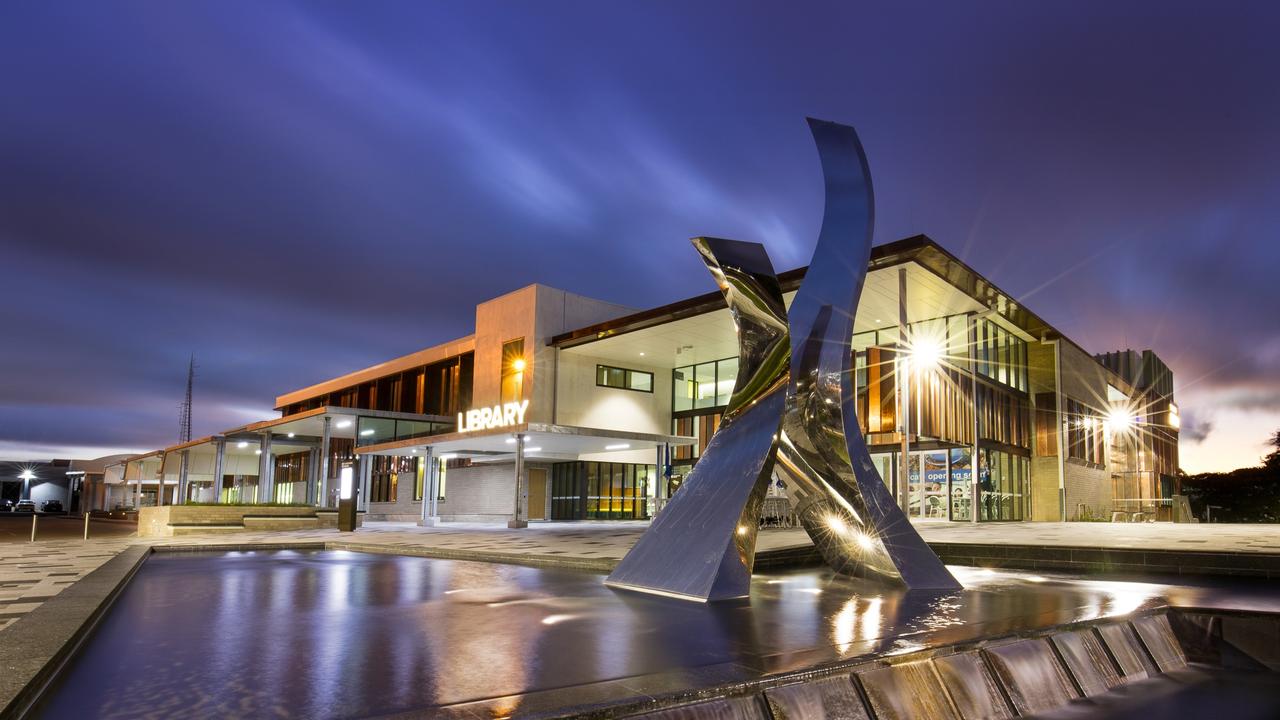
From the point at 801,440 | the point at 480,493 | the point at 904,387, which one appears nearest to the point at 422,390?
the point at 480,493

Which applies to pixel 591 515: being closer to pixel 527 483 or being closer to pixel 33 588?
pixel 527 483

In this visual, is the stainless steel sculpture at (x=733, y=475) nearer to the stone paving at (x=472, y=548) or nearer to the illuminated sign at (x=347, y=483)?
the stone paving at (x=472, y=548)

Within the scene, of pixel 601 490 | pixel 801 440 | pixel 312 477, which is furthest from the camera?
pixel 312 477

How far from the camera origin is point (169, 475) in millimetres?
66062

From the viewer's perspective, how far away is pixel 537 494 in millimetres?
35438

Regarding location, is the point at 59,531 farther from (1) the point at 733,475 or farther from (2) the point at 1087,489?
(2) the point at 1087,489

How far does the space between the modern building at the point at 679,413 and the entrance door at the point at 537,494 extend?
0.29 feet

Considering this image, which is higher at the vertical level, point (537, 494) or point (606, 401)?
point (606, 401)

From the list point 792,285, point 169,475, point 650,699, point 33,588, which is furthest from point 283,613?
point 169,475

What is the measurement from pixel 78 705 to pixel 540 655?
8.71 ft

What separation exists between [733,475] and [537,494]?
2772 cm

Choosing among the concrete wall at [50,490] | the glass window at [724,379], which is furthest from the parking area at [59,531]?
the concrete wall at [50,490]

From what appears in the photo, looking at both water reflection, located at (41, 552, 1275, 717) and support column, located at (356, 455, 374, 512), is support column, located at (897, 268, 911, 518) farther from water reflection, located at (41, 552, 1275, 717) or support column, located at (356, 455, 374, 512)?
support column, located at (356, 455, 374, 512)

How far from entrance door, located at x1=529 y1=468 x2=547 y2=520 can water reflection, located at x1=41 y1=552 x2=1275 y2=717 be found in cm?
2421
